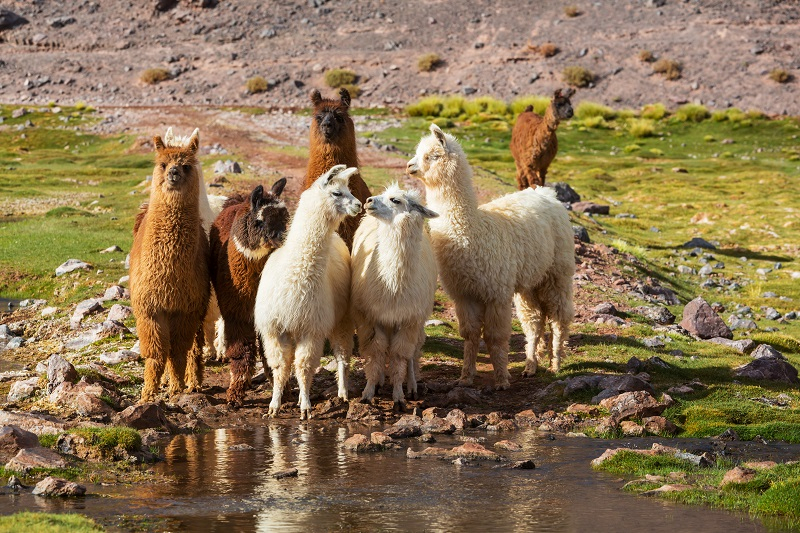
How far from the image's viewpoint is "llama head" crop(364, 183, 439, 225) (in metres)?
10.4

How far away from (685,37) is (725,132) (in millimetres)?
15086

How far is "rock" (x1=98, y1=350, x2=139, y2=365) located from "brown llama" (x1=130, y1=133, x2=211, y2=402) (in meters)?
1.61

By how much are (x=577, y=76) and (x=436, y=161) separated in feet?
144

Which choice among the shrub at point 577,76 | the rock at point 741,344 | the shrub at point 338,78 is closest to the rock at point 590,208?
the rock at point 741,344

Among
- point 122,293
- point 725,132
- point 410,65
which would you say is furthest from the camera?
point 410,65

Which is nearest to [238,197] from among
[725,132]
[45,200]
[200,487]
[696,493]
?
[200,487]

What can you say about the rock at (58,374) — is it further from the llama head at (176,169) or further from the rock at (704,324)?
the rock at (704,324)

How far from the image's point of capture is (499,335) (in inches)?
463

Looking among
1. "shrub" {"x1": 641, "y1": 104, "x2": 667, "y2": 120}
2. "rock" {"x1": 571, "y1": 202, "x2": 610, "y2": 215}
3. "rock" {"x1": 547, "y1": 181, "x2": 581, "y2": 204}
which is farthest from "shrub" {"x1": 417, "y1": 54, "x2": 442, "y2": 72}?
"rock" {"x1": 571, "y1": 202, "x2": 610, "y2": 215}

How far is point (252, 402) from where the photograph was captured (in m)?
11.1

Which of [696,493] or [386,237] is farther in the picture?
[386,237]

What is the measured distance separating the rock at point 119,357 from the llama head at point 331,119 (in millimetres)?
3548

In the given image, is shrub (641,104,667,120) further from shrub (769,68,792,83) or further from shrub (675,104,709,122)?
shrub (769,68,792,83)

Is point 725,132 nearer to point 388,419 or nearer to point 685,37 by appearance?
point 685,37
